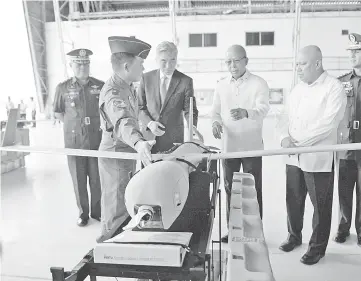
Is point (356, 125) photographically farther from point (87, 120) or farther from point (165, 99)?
point (87, 120)

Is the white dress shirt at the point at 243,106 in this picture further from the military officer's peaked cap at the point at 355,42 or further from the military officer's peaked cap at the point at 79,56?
the military officer's peaked cap at the point at 79,56

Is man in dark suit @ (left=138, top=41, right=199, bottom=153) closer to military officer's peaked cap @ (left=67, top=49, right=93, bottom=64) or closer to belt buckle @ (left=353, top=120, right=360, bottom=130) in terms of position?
military officer's peaked cap @ (left=67, top=49, right=93, bottom=64)

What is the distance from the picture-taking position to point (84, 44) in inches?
577

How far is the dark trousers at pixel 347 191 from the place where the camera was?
2973 mm

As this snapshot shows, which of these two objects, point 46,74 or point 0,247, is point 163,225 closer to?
point 0,247

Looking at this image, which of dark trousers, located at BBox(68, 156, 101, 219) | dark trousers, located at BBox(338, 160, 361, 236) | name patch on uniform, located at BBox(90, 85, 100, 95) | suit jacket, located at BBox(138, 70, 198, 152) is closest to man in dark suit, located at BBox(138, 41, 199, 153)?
suit jacket, located at BBox(138, 70, 198, 152)

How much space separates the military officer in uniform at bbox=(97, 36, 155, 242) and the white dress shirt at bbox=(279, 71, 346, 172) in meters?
1.18

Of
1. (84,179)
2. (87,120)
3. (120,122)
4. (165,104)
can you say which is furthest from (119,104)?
(84,179)

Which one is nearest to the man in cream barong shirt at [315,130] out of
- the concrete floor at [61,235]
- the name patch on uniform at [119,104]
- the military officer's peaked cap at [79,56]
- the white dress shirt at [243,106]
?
the concrete floor at [61,235]

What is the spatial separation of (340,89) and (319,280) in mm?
1261

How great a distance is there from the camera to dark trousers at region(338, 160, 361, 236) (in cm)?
297

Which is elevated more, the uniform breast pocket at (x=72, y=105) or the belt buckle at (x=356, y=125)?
the uniform breast pocket at (x=72, y=105)

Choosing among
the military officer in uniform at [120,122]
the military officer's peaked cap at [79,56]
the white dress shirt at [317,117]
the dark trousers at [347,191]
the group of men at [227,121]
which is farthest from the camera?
the military officer's peaked cap at [79,56]

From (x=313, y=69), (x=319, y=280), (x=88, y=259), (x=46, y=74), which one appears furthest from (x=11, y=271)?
(x=46, y=74)
